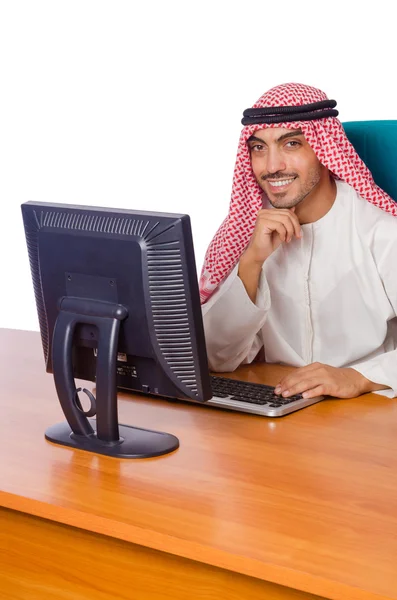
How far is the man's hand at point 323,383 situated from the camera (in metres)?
2.11

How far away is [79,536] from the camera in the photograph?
1.64m

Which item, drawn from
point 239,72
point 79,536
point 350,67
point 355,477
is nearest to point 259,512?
point 355,477

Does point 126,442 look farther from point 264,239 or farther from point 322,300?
point 322,300

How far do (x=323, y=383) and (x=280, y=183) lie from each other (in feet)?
2.45

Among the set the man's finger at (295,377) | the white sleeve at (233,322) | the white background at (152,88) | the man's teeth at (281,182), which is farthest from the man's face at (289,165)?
the white background at (152,88)

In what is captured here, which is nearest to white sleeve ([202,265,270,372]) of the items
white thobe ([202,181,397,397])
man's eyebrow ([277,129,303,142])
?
white thobe ([202,181,397,397])

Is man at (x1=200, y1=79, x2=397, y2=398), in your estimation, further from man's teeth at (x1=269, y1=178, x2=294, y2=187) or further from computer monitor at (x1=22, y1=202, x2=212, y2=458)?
computer monitor at (x1=22, y1=202, x2=212, y2=458)

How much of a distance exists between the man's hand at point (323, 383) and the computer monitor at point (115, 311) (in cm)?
35

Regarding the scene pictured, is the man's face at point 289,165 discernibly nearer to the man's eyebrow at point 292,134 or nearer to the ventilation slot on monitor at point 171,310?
the man's eyebrow at point 292,134

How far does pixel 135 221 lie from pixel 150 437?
0.43m

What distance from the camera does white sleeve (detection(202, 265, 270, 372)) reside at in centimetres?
247

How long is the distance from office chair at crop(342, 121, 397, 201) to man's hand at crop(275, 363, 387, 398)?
0.71 meters

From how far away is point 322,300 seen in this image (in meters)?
2.65

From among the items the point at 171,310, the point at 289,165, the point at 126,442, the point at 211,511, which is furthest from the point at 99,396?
the point at 289,165
